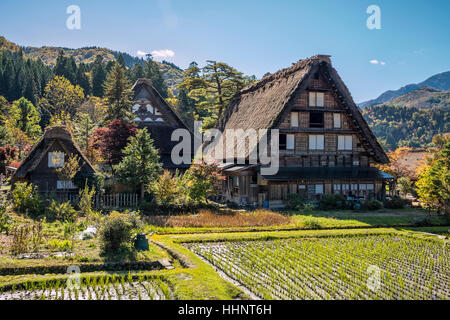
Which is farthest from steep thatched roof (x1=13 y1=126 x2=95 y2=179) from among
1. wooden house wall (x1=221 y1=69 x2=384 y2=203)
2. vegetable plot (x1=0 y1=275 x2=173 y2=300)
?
vegetable plot (x1=0 y1=275 x2=173 y2=300)

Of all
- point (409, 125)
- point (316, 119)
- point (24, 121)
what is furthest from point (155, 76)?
point (409, 125)

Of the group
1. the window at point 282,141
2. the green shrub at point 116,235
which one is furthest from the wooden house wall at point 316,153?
the green shrub at point 116,235

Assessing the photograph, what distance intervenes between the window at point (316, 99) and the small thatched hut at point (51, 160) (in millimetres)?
18110

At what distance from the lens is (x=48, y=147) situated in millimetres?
23031

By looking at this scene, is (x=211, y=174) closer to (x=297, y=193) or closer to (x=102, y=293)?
(x=297, y=193)

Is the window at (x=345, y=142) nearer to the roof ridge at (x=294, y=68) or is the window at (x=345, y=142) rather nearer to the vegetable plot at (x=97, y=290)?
the roof ridge at (x=294, y=68)

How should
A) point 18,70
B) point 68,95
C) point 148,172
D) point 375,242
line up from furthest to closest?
point 18,70, point 68,95, point 148,172, point 375,242

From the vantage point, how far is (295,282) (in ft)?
31.1

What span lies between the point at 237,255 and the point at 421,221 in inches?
519

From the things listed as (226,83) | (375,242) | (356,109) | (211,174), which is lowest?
(375,242)

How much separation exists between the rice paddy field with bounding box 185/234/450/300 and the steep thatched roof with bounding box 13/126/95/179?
13006 mm

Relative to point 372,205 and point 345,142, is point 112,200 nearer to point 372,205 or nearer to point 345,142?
point 372,205
